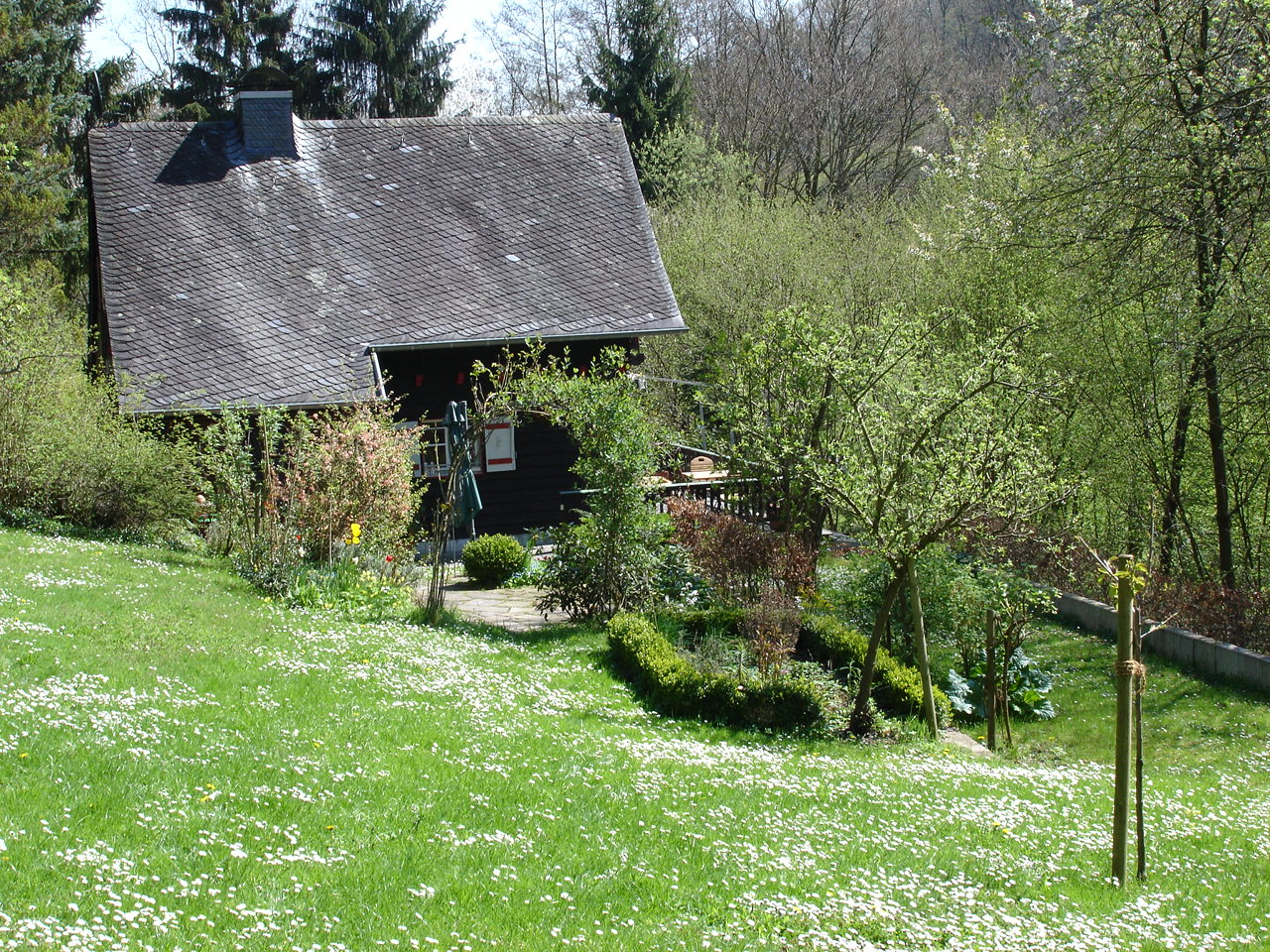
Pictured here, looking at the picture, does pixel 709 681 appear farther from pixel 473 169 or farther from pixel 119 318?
pixel 473 169

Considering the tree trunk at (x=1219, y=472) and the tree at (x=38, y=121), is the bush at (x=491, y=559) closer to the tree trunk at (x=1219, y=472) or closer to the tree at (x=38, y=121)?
the tree trunk at (x=1219, y=472)

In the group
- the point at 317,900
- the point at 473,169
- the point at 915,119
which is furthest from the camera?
the point at 915,119

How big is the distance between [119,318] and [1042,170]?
45.5ft

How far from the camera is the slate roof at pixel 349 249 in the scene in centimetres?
1811

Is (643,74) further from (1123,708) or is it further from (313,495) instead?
(1123,708)

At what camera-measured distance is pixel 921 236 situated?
66.1ft

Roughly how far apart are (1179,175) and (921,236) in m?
7.62

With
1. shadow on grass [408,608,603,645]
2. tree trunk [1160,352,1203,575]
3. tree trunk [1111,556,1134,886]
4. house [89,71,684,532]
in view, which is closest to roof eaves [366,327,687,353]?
house [89,71,684,532]

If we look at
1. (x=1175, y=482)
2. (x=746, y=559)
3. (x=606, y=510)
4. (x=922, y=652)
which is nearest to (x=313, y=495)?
(x=606, y=510)

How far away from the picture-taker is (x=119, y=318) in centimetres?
1823

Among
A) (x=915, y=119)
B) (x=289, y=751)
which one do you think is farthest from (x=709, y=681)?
(x=915, y=119)

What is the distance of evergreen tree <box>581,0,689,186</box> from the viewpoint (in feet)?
108

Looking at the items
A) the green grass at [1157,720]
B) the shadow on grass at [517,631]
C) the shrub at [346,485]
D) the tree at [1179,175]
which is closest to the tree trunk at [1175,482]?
the tree at [1179,175]

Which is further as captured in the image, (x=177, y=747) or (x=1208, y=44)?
(x=1208, y=44)
